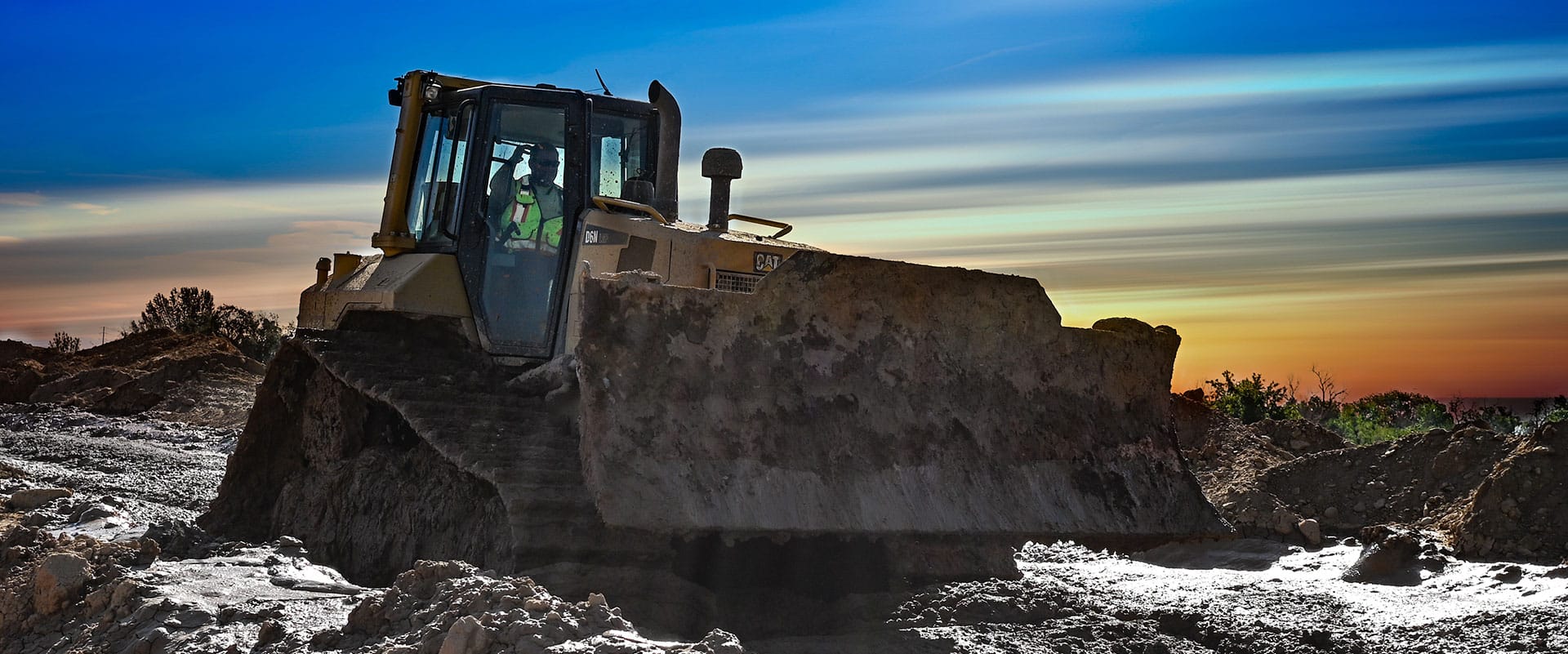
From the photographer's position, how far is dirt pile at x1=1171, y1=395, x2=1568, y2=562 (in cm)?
782

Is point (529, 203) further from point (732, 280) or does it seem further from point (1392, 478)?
point (1392, 478)

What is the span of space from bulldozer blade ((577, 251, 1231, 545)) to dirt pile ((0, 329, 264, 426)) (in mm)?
12279

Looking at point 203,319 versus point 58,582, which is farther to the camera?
point 203,319

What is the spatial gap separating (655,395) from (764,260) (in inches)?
80.3

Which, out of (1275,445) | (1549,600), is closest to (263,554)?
(1549,600)

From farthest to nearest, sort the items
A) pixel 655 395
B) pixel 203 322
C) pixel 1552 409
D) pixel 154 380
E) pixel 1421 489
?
1. pixel 203 322
2. pixel 154 380
3. pixel 1552 409
4. pixel 1421 489
5. pixel 655 395

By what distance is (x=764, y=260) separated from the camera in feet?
24.2

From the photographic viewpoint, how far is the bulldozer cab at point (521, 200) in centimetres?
771

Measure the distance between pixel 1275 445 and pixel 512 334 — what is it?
738cm

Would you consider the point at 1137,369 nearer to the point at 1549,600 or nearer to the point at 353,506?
the point at 1549,600

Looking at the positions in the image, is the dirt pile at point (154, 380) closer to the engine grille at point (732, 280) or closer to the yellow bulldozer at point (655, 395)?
the yellow bulldozer at point (655, 395)

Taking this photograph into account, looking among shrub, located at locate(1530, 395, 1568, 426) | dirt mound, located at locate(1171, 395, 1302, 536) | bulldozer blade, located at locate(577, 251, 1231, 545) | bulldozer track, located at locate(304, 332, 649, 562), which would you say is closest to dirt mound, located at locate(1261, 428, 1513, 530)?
dirt mound, located at locate(1171, 395, 1302, 536)

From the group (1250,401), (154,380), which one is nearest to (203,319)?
(154,380)

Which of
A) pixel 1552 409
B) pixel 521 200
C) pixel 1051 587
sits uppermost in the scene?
pixel 521 200
